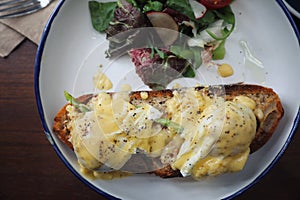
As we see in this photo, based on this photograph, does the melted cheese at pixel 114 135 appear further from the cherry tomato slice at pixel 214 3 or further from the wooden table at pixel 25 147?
the cherry tomato slice at pixel 214 3

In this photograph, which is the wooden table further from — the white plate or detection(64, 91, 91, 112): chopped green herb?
detection(64, 91, 91, 112): chopped green herb

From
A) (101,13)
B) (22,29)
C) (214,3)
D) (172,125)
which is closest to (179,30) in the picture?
(214,3)

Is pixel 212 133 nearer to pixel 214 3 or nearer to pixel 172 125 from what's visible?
pixel 172 125

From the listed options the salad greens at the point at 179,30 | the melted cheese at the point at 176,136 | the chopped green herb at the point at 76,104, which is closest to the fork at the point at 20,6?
the salad greens at the point at 179,30

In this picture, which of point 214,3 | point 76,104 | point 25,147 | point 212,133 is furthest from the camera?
point 25,147

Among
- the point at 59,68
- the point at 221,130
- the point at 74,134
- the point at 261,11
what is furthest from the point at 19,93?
the point at 261,11
